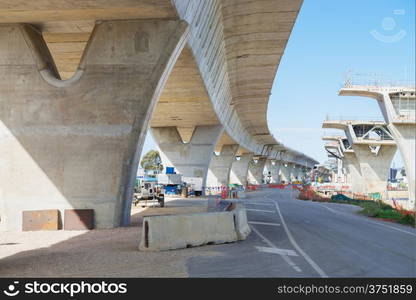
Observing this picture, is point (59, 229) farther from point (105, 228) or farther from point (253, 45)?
point (253, 45)

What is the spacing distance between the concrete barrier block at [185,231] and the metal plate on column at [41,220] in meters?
5.79

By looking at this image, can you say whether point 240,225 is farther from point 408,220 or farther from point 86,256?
point 408,220

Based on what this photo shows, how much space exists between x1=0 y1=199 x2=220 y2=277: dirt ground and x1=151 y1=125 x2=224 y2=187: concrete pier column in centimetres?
2878

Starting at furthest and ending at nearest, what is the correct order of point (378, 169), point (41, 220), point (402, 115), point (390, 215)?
point (378, 169)
point (402, 115)
point (390, 215)
point (41, 220)

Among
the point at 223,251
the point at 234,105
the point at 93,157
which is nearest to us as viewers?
the point at 223,251

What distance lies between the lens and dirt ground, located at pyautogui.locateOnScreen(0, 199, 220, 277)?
944 cm

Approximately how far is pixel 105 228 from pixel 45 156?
336 cm

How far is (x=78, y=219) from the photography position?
1691 centimetres

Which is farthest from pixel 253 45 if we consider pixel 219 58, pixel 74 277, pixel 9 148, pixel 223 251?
pixel 74 277

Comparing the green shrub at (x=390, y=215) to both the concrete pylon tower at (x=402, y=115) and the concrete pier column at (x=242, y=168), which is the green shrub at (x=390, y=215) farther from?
the concrete pier column at (x=242, y=168)

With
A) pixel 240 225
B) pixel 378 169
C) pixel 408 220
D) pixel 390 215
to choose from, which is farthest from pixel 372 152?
pixel 240 225

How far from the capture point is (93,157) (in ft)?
55.4

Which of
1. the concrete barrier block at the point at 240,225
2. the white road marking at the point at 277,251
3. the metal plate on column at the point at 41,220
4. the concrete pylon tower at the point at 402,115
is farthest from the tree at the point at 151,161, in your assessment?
the white road marking at the point at 277,251

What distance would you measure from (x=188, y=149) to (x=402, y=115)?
917 inches
